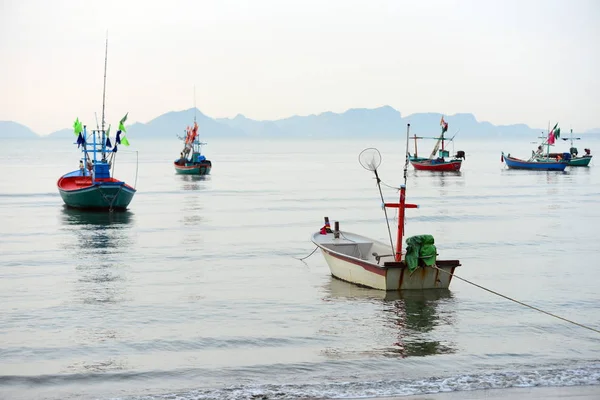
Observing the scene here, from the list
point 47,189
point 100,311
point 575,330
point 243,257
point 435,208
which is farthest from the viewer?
point 47,189

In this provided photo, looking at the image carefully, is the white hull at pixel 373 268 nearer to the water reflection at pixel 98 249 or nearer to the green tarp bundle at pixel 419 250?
the green tarp bundle at pixel 419 250

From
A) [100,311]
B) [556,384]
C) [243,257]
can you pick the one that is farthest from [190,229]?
[556,384]

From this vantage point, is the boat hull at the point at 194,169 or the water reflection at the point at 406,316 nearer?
the water reflection at the point at 406,316

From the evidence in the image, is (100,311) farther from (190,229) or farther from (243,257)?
(190,229)

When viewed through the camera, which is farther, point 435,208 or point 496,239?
point 435,208

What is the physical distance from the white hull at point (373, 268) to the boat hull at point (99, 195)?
2303 cm

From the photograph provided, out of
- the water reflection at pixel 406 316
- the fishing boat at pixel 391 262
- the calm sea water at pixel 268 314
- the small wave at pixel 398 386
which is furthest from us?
the fishing boat at pixel 391 262

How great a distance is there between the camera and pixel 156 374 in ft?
48.1

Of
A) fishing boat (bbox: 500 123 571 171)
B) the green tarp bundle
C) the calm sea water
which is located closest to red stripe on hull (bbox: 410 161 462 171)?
fishing boat (bbox: 500 123 571 171)

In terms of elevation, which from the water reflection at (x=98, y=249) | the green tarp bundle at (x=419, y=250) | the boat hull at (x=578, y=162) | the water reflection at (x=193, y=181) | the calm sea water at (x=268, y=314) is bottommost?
the water reflection at (x=98, y=249)

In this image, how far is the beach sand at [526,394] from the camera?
43.1 feet

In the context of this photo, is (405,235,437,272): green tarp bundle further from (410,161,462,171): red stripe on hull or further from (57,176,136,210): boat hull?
(410,161,462,171): red stripe on hull

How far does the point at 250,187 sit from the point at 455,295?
49.3 meters

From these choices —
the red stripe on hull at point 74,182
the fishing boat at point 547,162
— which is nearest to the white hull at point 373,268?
Result: the red stripe on hull at point 74,182
